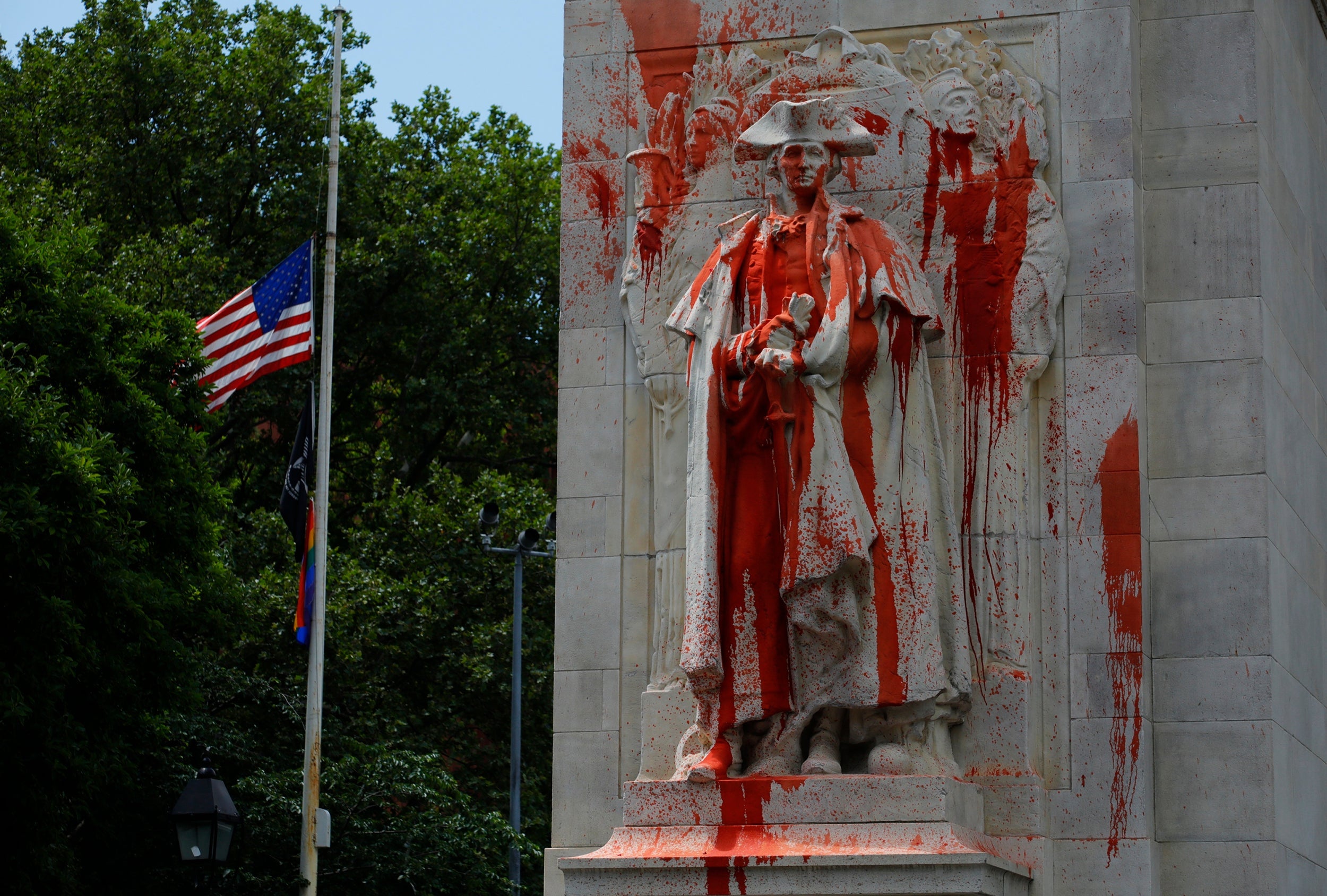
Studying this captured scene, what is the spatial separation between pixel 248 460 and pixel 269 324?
12141 millimetres

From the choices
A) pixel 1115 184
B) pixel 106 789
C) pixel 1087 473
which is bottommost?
pixel 106 789

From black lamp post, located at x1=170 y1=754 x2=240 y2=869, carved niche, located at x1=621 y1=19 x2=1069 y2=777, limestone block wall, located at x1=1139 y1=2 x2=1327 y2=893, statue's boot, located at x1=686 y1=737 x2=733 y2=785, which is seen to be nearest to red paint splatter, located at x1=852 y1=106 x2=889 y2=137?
carved niche, located at x1=621 y1=19 x2=1069 y2=777

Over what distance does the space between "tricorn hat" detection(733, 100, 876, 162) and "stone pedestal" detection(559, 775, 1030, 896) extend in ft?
12.6

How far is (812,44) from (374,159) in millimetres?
27571

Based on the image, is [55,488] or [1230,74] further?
[55,488]

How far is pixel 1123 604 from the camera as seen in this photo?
1238cm

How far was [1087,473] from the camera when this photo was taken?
41.3 feet

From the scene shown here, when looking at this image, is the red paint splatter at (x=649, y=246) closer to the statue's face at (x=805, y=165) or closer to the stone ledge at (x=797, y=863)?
the statue's face at (x=805, y=165)

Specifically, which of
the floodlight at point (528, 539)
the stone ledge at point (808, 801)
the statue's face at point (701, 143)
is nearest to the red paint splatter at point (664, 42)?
the statue's face at point (701, 143)

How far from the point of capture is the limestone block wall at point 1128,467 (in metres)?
12.2

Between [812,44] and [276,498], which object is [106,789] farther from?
[812,44]

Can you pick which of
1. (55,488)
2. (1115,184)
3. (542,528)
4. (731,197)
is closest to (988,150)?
(1115,184)

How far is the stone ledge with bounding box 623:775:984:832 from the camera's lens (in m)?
11.6

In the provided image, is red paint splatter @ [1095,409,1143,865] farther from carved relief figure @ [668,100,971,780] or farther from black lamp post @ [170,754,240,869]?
black lamp post @ [170,754,240,869]
